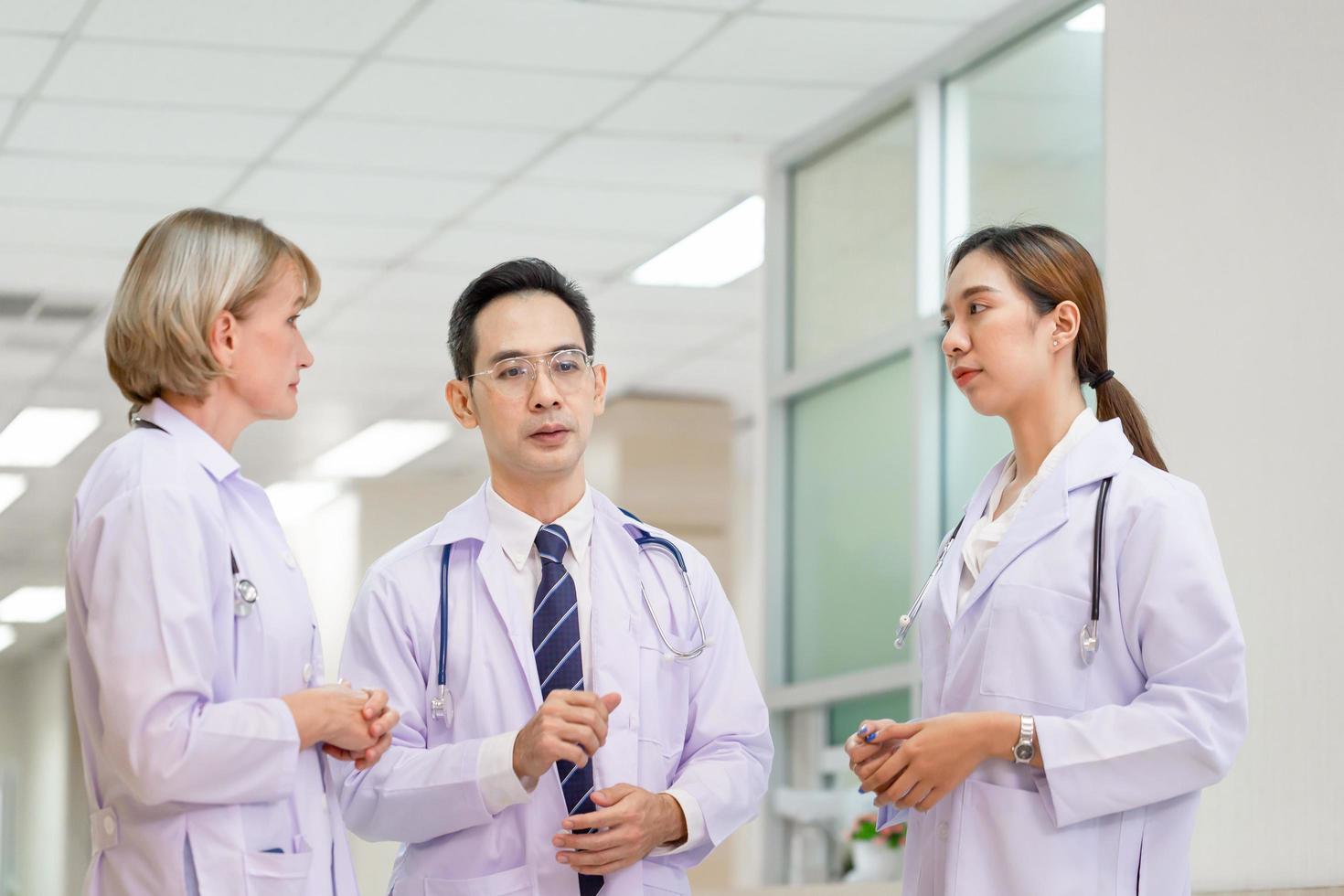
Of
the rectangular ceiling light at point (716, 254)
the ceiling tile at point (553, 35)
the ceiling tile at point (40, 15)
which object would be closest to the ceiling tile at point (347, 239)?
the rectangular ceiling light at point (716, 254)

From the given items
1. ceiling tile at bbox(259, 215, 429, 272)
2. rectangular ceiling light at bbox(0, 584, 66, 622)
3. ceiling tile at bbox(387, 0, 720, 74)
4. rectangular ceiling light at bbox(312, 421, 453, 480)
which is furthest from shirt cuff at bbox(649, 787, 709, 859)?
rectangular ceiling light at bbox(0, 584, 66, 622)

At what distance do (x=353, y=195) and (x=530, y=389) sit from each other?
4.32 metres

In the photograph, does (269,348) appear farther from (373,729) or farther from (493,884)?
(493,884)

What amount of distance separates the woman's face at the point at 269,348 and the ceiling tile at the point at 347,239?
15.6ft

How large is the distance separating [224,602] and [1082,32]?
3.68 meters

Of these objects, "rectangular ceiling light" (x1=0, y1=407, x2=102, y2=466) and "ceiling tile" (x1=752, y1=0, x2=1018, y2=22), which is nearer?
"ceiling tile" (x1=752, y1=0, x2=1018, y2=22)

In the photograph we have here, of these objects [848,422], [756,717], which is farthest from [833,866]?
[756,717]

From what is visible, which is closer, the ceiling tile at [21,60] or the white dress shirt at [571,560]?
the white dress shirt at [571,560]

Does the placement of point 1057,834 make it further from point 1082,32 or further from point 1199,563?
point 1082,32

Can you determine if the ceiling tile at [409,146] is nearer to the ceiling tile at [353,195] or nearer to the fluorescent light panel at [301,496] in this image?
the ceiling tile at [353,195]

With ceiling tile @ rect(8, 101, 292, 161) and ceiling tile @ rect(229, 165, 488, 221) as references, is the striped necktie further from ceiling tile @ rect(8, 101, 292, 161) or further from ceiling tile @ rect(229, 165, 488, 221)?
ceiling tile @ rect(229, 165, 488, 221)

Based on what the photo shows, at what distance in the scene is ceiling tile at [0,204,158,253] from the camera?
6.77 metres

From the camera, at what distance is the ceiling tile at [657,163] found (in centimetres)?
624

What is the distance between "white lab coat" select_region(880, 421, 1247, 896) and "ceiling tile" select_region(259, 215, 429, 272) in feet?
16.3
